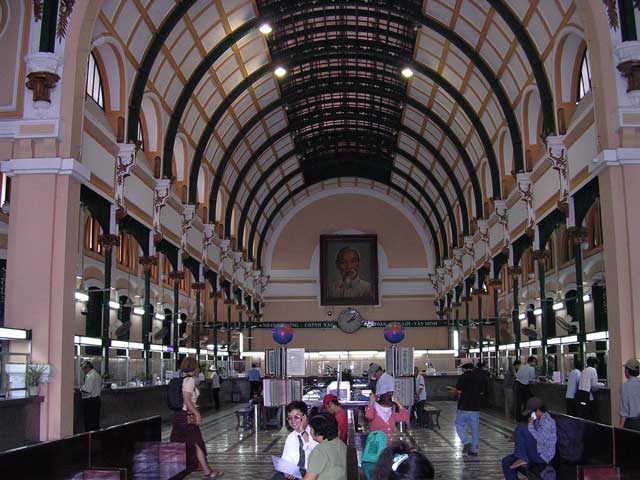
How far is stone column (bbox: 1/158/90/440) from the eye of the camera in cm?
1413

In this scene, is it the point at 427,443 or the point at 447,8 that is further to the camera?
the point at 447,8

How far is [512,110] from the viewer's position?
24328 millimetres

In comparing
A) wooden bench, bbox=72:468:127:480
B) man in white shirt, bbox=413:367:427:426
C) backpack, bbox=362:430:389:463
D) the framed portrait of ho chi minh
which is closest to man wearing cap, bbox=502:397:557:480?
backpack, bbox=362:430:389:463

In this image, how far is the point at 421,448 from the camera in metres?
15.8

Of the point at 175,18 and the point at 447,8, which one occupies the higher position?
the point at 447,8

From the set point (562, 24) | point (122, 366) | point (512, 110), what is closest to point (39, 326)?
point (122, 366)

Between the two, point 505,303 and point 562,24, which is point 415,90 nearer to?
point 505,303

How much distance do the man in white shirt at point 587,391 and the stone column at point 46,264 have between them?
9867 mm

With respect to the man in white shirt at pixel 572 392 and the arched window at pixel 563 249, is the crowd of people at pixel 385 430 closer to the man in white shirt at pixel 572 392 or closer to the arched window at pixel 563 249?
the man in white shirt at pixel 572 392

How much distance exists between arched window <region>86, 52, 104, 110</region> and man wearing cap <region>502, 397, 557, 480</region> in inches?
546

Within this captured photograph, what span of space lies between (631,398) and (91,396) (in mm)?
10435

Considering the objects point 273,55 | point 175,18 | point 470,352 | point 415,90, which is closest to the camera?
point 175,18

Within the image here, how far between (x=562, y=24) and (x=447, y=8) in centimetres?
561

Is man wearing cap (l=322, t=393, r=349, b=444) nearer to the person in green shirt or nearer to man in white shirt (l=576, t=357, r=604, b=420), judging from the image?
the person in green shirt
